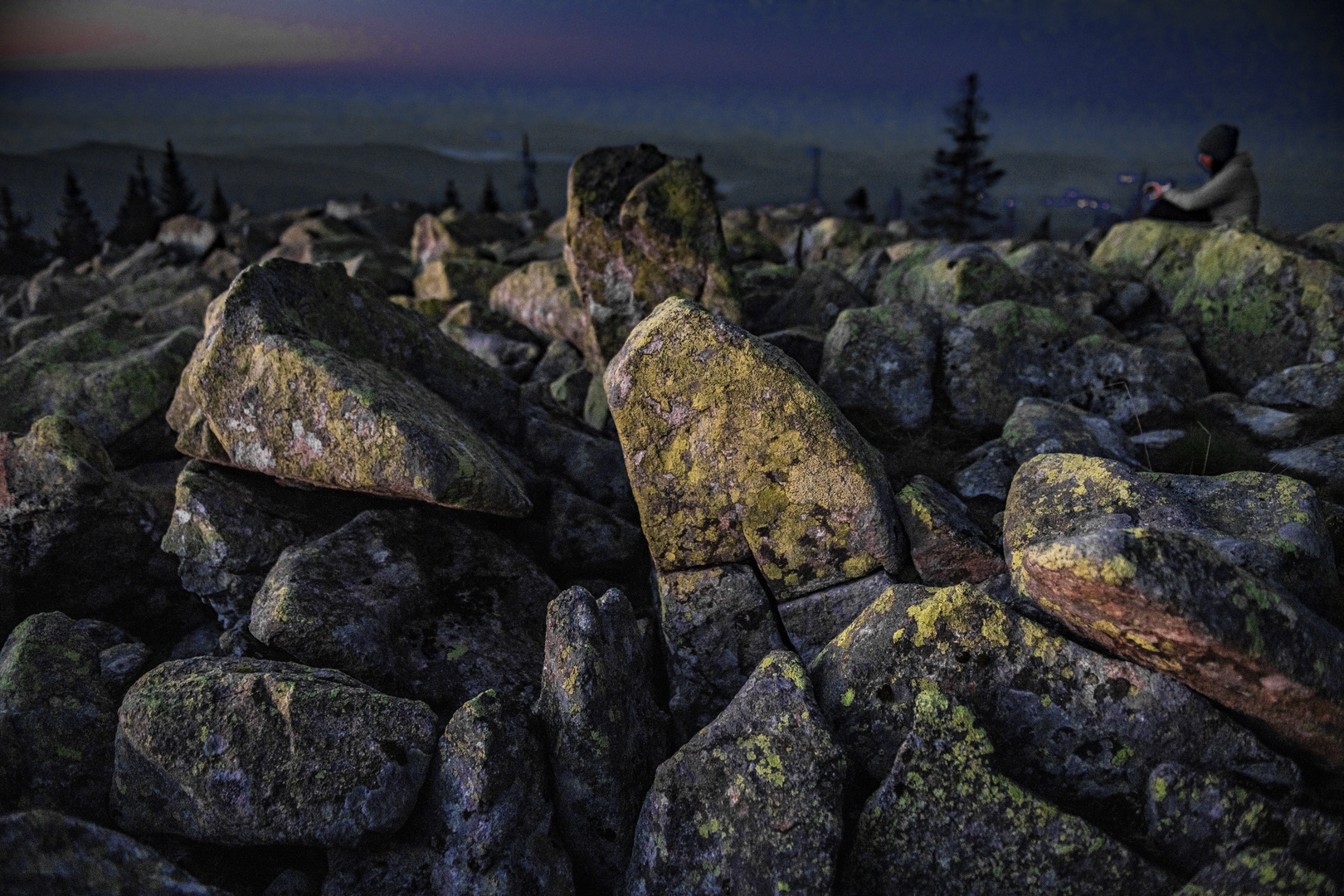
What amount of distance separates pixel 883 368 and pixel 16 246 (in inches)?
5215

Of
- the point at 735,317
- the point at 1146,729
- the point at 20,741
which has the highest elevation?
the point at 735,317

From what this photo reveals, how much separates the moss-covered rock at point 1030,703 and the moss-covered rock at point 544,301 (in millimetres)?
11374

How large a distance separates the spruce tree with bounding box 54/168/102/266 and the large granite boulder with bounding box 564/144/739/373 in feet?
375

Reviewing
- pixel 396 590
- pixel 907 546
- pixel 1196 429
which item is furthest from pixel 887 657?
pixel 1196 429

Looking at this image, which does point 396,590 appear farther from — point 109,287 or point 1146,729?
point 109,287

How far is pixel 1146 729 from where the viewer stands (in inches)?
255

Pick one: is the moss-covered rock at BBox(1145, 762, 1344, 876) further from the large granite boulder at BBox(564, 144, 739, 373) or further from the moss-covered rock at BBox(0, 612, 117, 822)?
the large granite boulder at BBox(564, 144, 739, 373)

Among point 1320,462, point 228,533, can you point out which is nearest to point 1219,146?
point 1320,462

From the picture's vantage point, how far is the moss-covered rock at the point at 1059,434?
10.7 m

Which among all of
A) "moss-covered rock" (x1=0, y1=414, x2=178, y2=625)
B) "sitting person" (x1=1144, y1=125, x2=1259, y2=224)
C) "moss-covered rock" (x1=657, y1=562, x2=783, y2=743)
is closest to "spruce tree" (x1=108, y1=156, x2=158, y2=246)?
"moss-covered rock" (x1=0, y1=414, x2=178, y2=625)

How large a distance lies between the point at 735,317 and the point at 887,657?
29.3ft

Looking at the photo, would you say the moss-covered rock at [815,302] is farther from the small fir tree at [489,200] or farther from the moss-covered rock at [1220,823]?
the small fir tree at [489,200]

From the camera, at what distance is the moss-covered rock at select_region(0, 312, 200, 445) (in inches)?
532

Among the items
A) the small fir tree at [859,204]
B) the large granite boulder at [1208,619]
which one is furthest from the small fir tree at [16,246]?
the large granite boulder at [1208,619]
